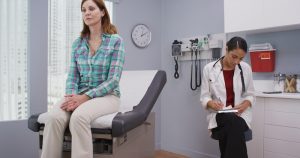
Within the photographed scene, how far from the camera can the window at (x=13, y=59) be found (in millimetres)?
2383

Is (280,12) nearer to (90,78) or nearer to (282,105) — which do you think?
(282,105)

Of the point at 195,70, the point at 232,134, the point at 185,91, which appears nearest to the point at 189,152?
the point at 185,91

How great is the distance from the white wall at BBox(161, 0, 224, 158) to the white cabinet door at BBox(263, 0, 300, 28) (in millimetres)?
664

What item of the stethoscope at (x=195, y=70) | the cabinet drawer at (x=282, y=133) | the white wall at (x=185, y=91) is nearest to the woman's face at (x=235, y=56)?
the cabinet drawer at (x=282, y=133)

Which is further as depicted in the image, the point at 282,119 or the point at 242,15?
the point at 242,15

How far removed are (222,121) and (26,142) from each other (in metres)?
1.65

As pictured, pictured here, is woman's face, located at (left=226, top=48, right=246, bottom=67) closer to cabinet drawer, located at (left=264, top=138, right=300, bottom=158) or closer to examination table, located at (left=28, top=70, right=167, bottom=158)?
examination table, located at (left=28, top=70, right=167, bottom=158)

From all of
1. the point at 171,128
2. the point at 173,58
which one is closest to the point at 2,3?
the point at 173,58

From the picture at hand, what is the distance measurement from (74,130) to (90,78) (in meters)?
0.40

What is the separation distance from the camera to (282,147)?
2.16 meters

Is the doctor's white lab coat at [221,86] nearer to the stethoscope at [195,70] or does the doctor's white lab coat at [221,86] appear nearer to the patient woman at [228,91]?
the patient woman at [228,91]

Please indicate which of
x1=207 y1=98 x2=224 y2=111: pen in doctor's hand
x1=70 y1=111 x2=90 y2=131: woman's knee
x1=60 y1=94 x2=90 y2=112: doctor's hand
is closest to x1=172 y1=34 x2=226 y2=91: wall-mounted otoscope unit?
x1=207 y1=98 x2=224 y2=111: pen in doctor's hand

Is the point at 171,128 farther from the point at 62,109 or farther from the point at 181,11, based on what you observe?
the point at 62,109

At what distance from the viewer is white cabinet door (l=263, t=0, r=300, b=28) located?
2.12 metres
